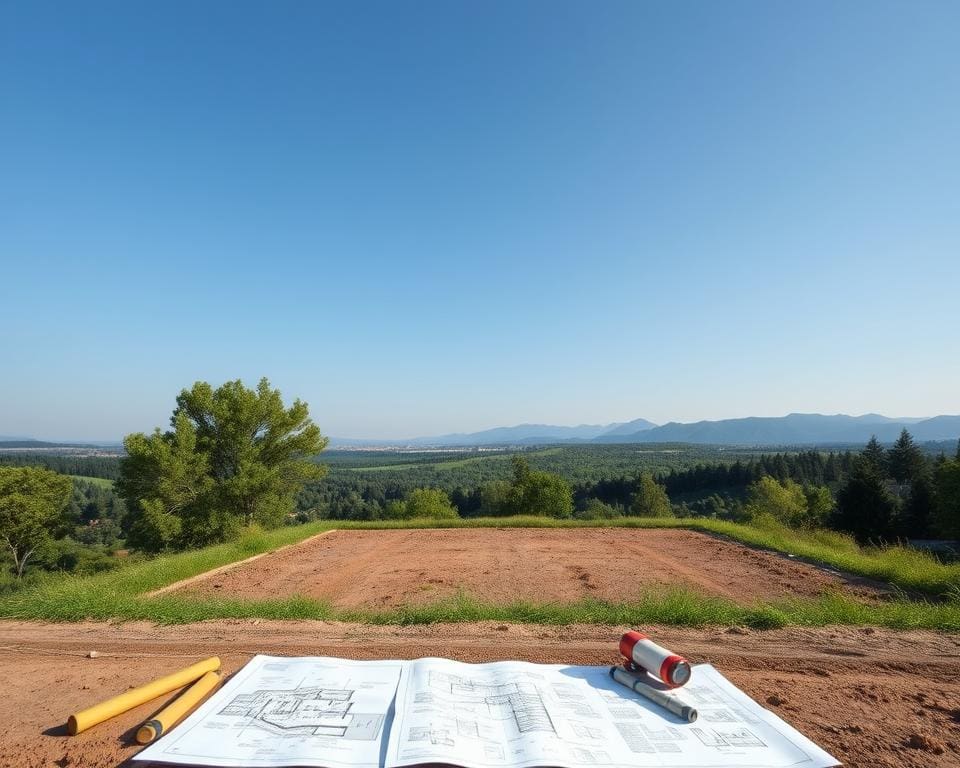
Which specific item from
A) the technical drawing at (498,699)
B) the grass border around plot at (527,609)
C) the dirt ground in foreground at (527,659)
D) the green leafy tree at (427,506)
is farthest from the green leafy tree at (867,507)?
the technical drawing at (498,699)

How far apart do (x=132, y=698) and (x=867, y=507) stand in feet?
141

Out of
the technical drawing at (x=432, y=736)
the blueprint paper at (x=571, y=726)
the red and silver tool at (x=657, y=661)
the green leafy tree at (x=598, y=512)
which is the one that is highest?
the red and silver tool at (x=657, y=661)

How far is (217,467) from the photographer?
18906mm

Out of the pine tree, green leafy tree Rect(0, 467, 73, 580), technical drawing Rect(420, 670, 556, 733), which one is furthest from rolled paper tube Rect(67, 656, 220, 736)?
the pine tree

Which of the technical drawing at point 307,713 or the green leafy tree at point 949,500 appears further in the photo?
the green leafy tree at point 949,500

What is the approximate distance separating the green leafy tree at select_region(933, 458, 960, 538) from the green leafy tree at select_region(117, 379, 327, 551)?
118ft

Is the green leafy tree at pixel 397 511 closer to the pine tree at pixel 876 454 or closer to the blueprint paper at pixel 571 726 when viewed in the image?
the blueprint paper at pixel 571 726

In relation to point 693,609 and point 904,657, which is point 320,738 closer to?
point 693,609

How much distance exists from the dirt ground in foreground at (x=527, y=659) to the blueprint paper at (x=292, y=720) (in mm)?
461

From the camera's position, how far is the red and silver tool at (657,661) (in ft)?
10.5

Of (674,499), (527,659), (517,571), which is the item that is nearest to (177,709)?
(527,659)

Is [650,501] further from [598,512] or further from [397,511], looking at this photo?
[397,511]

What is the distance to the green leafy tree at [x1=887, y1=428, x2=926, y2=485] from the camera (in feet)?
165

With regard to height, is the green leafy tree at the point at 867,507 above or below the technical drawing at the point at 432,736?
below
